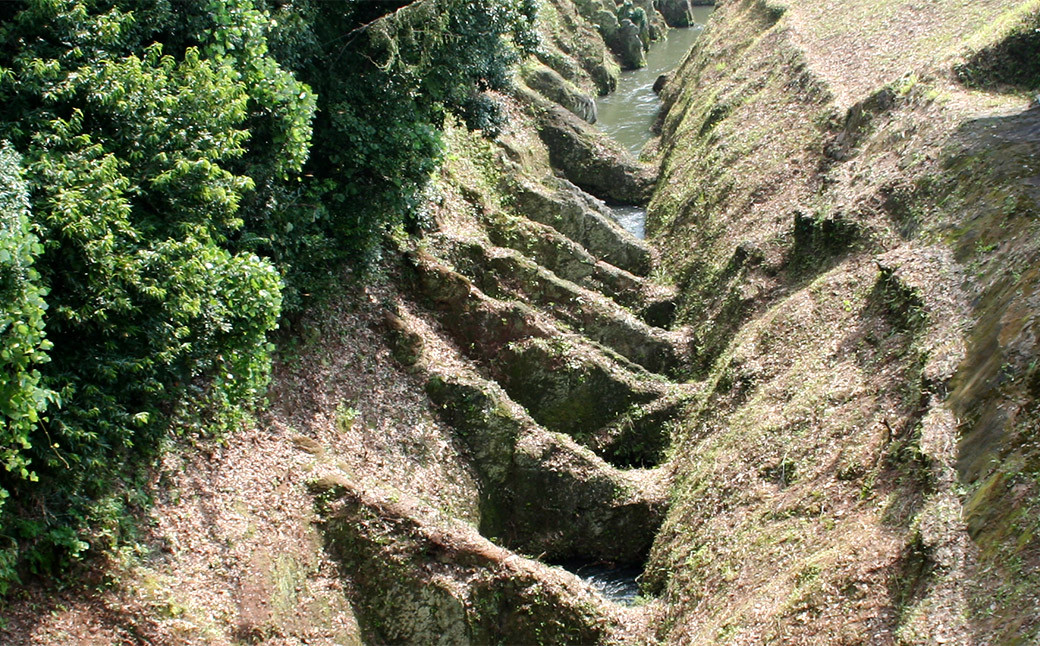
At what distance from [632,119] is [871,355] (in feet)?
108

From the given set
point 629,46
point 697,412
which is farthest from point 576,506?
point 629,46

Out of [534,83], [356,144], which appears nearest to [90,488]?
[356,144]

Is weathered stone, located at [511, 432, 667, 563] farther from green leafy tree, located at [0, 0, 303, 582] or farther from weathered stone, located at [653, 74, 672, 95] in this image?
weathered stone, located at [653, 74, 672, 95]

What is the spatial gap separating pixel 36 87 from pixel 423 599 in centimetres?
1089

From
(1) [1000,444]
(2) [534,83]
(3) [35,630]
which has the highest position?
(2) [534,83]

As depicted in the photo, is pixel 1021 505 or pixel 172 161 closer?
pixel 1021 505

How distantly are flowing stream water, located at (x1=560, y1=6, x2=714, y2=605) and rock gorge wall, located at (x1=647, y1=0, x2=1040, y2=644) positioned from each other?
4.47ft

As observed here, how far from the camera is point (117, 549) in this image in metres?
11.7

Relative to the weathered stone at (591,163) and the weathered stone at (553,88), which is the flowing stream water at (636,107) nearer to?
the weathered stone at (591,163)

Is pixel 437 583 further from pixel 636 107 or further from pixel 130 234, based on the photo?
pixel 636 107

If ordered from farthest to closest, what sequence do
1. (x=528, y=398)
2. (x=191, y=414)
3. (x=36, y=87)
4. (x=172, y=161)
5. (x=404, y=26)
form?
(x=528, y=398)
(x=404, y=26)
(x=191, y=414)
(x=172, y=161)
(x=36, y=87)

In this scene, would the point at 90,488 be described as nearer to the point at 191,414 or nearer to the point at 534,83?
the point at 191,414

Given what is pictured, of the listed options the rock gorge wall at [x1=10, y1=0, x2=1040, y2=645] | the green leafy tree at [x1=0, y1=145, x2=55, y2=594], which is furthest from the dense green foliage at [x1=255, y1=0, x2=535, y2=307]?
the green leafy tree at [x1=0, y1=145, x2=55, y2=594]

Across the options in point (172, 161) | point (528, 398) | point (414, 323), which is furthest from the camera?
point (528, 398)
